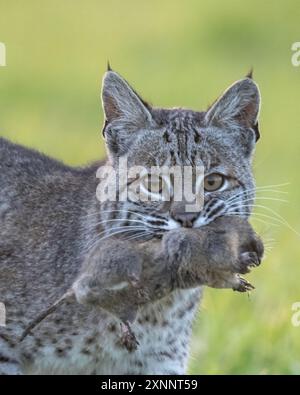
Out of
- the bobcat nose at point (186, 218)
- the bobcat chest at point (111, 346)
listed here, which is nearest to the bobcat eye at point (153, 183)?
the bobcat nose at point (186, 218)

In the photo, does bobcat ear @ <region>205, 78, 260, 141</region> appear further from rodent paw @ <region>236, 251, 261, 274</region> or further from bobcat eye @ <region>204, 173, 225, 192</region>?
rodent paw @ <region>236, 251, 261, 274</region>

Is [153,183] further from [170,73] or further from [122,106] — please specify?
[170,73]

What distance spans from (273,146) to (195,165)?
8.41 meters

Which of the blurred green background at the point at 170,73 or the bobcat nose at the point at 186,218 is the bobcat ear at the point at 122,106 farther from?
the blurred green background at the point at 170,73

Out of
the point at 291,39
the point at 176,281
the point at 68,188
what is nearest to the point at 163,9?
the point at 291,39

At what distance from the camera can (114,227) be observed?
7.96m

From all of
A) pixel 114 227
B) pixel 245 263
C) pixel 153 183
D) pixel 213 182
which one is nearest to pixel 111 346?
pixel 114 227

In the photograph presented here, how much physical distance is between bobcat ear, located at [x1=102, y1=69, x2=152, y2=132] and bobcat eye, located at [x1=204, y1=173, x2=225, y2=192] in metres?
0.62

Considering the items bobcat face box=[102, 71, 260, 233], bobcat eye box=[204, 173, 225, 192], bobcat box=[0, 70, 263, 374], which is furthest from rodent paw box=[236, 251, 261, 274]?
bobcat eye box=[204, 173, 225, 192]

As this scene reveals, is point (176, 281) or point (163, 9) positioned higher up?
point (163, 9)

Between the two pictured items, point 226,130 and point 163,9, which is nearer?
point 226,130

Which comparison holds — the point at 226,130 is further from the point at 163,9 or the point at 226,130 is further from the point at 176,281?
the point at 163,9

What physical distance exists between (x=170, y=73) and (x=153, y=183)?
12597 millimetres
